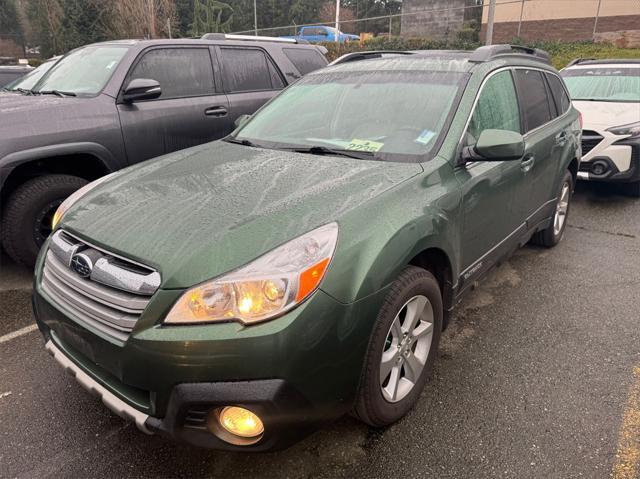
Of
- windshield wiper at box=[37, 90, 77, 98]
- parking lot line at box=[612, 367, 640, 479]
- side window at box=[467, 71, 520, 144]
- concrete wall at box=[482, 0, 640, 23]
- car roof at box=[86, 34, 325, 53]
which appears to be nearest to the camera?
parking lot line at box=[612, 367, 640, 479]

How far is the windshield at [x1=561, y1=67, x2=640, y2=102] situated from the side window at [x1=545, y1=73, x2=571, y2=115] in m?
3.14

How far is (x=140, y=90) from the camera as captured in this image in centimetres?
409

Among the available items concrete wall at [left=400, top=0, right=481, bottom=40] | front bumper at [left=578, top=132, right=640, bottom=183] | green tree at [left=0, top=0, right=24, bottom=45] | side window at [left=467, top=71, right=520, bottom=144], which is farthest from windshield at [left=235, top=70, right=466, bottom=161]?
green tree at [left=0, top=0, right=24, bottom=45]

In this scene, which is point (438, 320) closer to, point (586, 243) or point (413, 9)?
point (586, 243)

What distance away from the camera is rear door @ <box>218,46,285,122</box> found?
509cm

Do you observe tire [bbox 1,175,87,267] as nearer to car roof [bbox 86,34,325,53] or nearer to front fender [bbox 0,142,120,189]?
front fender [bbox 0,142,120,189]

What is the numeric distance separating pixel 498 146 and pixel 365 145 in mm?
696

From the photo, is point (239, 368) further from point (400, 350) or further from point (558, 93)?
point (558, 93)

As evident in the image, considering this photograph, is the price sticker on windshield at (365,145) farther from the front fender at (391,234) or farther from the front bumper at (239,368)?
the front bumper at (239,368)

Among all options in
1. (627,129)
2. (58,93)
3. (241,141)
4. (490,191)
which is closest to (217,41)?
(58,93)

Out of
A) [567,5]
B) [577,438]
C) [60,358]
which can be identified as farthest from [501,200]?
[567,5]

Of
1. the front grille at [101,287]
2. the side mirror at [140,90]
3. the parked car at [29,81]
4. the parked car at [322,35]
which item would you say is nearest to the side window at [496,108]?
the front grille at [101,287]

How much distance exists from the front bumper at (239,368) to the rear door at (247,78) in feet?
11.9

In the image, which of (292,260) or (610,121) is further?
(610,121)
